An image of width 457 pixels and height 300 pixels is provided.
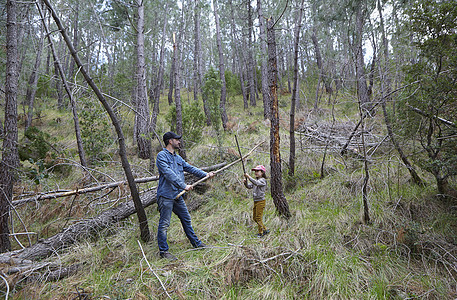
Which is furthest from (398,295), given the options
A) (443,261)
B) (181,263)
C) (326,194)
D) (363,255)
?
(181,263)

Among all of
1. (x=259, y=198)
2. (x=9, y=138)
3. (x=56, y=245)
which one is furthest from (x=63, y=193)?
(x=259, y=198)

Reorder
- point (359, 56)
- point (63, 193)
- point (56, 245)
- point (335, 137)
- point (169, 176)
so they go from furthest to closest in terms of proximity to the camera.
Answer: point (335, 137) < point (359, 56) < point (63, 193) < point (56, 245) < point (169, 176)

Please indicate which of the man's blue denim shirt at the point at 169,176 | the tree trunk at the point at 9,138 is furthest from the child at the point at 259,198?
the tree trunk at the point at 9,138

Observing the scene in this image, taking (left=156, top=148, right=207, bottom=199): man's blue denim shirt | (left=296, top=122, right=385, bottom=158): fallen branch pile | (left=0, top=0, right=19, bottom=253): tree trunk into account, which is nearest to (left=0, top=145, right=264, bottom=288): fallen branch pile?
(left=156, top=148, right=207, bottom=199): man's blue denim shirt

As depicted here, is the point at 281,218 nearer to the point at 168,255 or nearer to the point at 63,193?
the point at 168,255

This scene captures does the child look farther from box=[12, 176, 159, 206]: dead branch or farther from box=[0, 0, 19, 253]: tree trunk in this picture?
box=[0, 0, 19, 253]: tree trunk

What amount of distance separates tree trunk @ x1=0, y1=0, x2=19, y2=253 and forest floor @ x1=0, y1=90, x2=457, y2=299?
1.04 feet

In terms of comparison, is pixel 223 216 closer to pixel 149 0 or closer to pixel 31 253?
pixel 31 253

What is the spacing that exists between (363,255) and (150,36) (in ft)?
51.1

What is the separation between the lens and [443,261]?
359 centimetres

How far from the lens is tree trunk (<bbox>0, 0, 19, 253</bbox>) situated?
424 centimetres

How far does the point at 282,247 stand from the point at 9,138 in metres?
4.86

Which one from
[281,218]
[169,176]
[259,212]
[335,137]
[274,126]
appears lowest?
→ [281,218]

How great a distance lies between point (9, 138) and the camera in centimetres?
430
